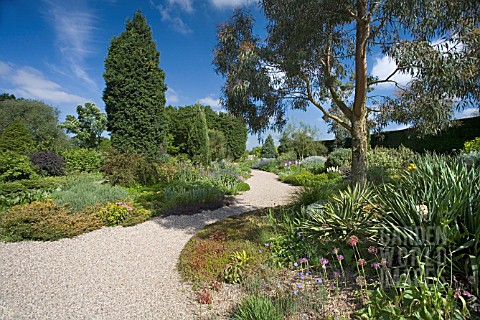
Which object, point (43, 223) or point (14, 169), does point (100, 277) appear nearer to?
point (43, 223)

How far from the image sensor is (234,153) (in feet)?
82.4

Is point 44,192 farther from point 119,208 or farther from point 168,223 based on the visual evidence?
point 168,223

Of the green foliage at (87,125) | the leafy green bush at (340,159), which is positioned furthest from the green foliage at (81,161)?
the green foliage at (87,125)

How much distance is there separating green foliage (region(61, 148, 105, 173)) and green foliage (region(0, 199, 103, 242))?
8.64m

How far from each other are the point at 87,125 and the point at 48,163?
54.5 ft

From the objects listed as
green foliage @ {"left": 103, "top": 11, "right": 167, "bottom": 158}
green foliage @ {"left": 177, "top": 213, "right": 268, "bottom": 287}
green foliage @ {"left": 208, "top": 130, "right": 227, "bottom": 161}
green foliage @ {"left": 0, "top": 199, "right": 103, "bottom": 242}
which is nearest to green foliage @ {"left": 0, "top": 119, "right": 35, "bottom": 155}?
green foliage @ {"left": 103, "top": 11, "right": 167, "bottom": 158}

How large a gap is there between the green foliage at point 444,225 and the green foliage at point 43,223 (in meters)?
5.50

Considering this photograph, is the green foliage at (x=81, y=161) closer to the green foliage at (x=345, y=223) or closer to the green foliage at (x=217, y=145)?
the green foliage at (x=217, y=145)

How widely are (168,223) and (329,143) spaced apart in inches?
734

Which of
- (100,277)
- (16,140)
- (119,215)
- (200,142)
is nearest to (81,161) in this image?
(16,140)

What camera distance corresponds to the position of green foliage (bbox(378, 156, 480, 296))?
2.20m

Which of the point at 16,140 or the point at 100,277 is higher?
the point at 16,140

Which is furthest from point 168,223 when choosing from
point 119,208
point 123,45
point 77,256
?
point 123,45

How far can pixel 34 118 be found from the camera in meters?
27.4
